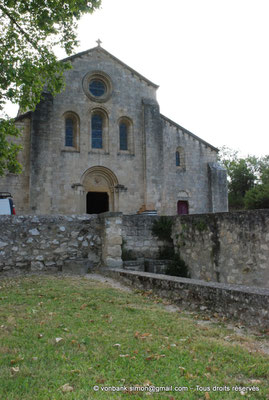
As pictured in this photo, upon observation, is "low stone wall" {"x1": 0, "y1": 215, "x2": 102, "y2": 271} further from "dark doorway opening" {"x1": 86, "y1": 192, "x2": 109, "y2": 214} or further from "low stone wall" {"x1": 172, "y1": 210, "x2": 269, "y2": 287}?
"dark doorway opening" {"x1": 86, "y1": 192, "x2": 109, "y2": 214}

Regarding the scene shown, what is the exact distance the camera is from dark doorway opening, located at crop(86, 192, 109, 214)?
69.5ft

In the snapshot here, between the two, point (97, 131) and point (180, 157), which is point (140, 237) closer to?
point (97, 131)

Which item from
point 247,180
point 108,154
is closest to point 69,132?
point 108,154

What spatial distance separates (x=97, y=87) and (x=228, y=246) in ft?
49.3

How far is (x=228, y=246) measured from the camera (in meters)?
8.84

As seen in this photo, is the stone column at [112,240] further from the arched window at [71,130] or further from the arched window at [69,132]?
the arched window at [69,132]

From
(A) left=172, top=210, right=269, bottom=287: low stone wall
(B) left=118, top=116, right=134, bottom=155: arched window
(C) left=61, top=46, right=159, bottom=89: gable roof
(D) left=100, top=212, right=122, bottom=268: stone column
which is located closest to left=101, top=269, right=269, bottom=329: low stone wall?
(A) left=172, top=210, right=269, bottom=287: low stone wall

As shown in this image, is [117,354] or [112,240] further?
[112,240]

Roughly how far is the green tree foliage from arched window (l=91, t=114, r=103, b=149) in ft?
71.3

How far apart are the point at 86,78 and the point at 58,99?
229 centimetres

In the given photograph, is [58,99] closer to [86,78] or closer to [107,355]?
[86,78]

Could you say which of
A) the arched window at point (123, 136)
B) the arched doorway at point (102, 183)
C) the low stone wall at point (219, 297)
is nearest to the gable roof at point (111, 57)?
the arched window at point (123, 136)

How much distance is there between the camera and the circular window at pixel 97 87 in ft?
66.3

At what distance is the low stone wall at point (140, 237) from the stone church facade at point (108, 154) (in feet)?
26.6
